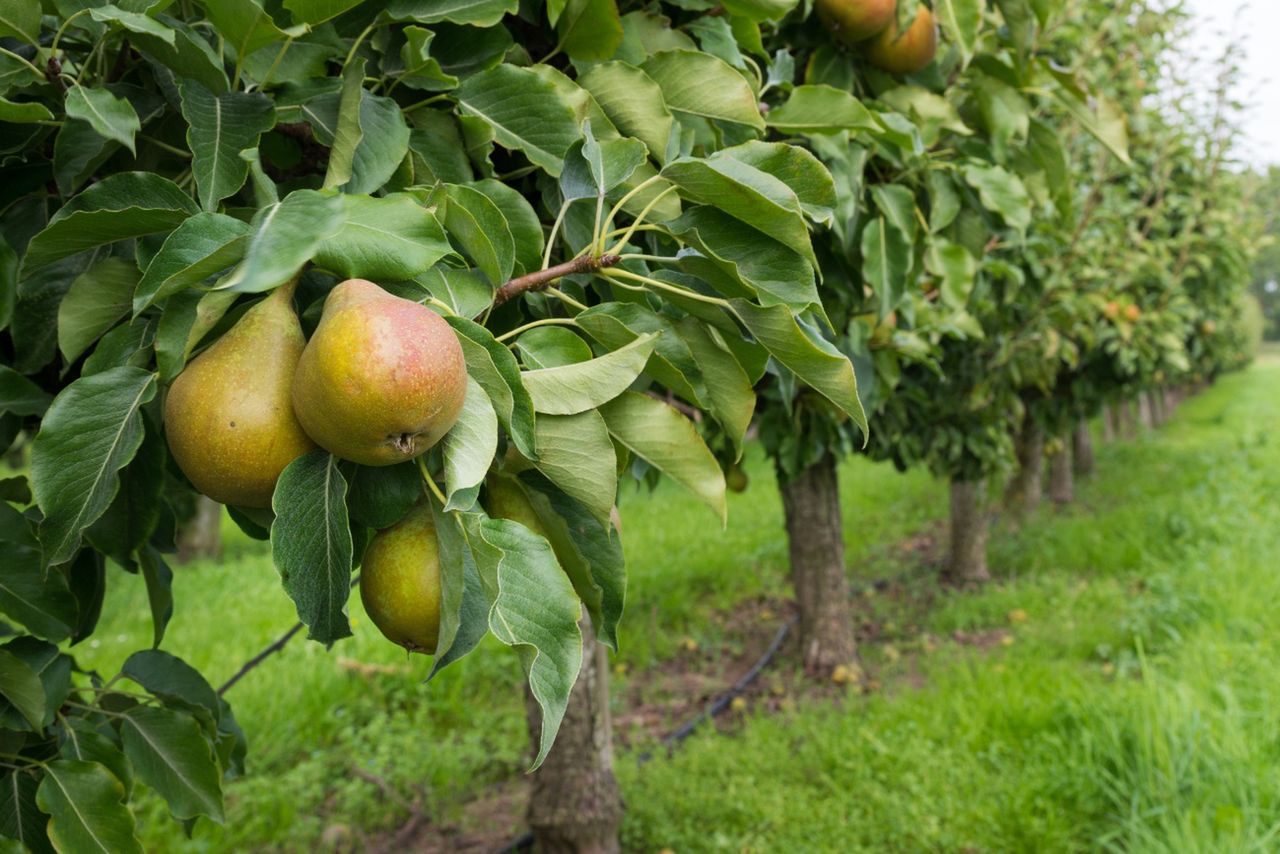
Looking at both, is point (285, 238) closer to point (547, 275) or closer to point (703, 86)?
point (547, 275)

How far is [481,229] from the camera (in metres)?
0.76

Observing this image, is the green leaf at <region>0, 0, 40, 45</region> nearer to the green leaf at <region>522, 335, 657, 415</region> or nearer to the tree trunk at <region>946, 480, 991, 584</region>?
the green leaf at <region>522, 335, 657, 415</region>

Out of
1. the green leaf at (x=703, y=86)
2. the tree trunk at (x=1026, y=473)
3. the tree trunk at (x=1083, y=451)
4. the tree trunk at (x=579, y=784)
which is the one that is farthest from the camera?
the tree trunk at (x=1083, y=451)

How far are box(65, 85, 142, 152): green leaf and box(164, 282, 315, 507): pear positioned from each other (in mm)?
195

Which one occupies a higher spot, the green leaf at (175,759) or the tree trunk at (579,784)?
the green leaf at (175,759)

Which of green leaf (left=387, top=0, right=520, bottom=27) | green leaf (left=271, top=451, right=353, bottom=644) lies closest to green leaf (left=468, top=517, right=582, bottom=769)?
green leaf (left=271, top=451, right=353, bottom=644)

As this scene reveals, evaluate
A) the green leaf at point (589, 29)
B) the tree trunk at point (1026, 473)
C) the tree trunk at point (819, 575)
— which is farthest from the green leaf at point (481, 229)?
the tree trunk at point (1026, 473)

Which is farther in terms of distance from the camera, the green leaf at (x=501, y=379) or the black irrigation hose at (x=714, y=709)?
the black irrigation hose at (x=714, y=709)

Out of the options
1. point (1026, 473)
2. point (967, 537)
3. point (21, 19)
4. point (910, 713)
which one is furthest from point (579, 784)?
point (1026, 473)

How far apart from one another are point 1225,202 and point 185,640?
8.11 m

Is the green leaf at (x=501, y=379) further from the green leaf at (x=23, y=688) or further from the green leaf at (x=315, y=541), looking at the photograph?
the green leaf at (x=23, y=688)

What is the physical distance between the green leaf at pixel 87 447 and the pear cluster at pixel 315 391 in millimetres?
50

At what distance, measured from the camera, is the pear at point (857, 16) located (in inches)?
57.2

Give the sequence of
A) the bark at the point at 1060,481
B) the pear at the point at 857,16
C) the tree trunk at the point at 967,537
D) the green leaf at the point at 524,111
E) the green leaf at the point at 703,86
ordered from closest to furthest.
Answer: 1. the green leaf at the point at 524,111
2. the green leaf at the point at 703,86
3. the pear at the point at 857,16
4. the tree trunk at the point at 967,537
5. the bark at the point at 1060,481
